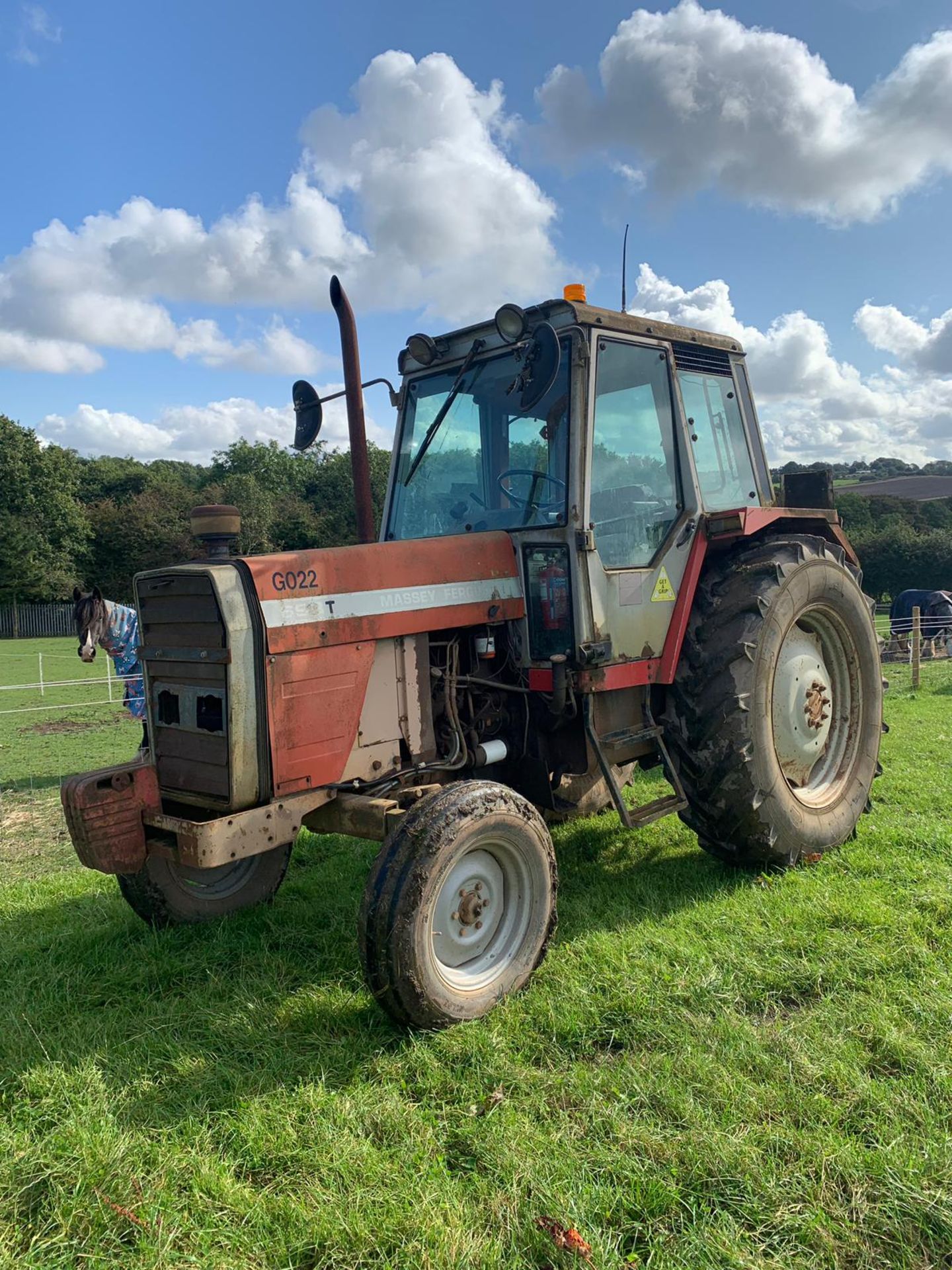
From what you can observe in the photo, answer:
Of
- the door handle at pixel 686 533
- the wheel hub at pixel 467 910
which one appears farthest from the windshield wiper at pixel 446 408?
the wheel hub at pixel 467 910

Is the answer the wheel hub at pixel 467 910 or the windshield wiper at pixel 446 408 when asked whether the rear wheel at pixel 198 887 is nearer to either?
the wheel hub at pixel 467 910

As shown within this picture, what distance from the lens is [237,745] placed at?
3.28 m

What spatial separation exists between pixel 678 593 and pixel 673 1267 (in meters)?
3.04

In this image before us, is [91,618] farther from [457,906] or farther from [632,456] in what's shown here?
[457,906]

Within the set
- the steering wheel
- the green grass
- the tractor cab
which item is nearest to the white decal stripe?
the tractor cab

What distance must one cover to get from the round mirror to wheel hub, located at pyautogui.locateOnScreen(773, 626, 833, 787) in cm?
208

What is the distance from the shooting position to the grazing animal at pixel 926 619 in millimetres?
18594

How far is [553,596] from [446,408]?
3.88 feet

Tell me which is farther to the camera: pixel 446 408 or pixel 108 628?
pixel 108 628

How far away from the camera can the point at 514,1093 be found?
276cm

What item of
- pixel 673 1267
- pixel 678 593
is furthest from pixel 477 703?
pixel 673 1267

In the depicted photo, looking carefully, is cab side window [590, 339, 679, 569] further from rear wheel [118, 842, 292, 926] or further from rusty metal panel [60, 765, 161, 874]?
rusty metal panel [60, 765, 161, 874]

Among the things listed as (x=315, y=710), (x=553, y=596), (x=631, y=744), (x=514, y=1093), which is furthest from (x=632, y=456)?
(x=514, y=1093)

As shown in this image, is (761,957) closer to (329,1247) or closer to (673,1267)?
(673,1267)
